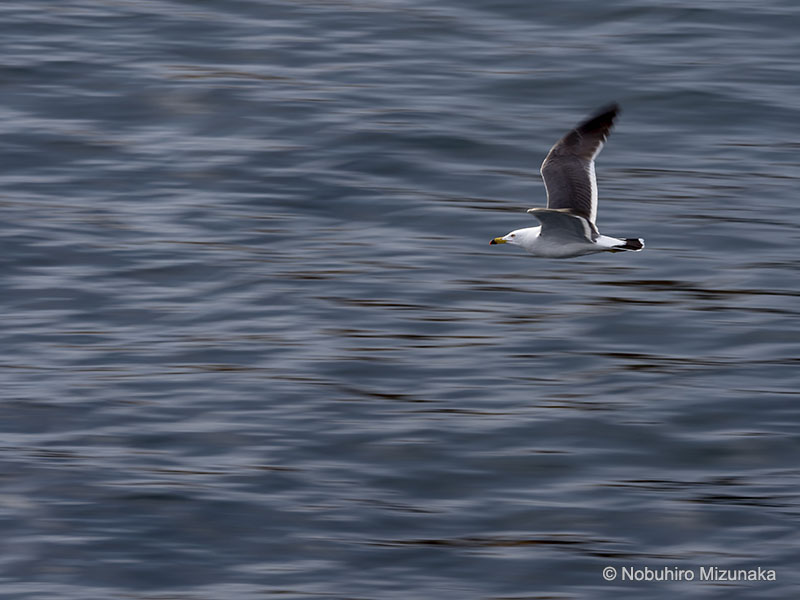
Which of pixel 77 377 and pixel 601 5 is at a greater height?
pixel 601 5

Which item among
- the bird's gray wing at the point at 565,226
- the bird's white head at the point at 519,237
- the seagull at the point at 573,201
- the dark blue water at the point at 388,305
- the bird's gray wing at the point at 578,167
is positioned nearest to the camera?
the dark blue water at the point at 388,305

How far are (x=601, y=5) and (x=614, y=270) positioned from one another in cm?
639

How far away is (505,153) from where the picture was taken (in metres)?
15.0

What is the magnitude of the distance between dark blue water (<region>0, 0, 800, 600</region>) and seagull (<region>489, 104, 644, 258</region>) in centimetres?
63

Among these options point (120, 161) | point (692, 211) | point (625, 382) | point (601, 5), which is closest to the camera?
point (625, 382)

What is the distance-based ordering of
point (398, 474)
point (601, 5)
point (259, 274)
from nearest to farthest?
point (398, 474) < point (259, 274) < point (601, 5)

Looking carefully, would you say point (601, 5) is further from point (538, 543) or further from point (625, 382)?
point (538, 543)

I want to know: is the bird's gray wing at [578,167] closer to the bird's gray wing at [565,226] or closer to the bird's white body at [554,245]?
the bird's gray wing at [565,226]

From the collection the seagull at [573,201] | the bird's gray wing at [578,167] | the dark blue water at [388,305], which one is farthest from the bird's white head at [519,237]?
the dark blue water at [388,305]

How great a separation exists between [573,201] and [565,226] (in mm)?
210

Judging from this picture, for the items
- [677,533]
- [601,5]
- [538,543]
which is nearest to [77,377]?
[538,543]

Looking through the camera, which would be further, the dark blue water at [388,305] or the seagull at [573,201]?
the seagull at [573,201]

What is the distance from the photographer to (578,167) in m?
11.7

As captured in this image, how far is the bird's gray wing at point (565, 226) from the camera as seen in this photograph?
11.2 metres
